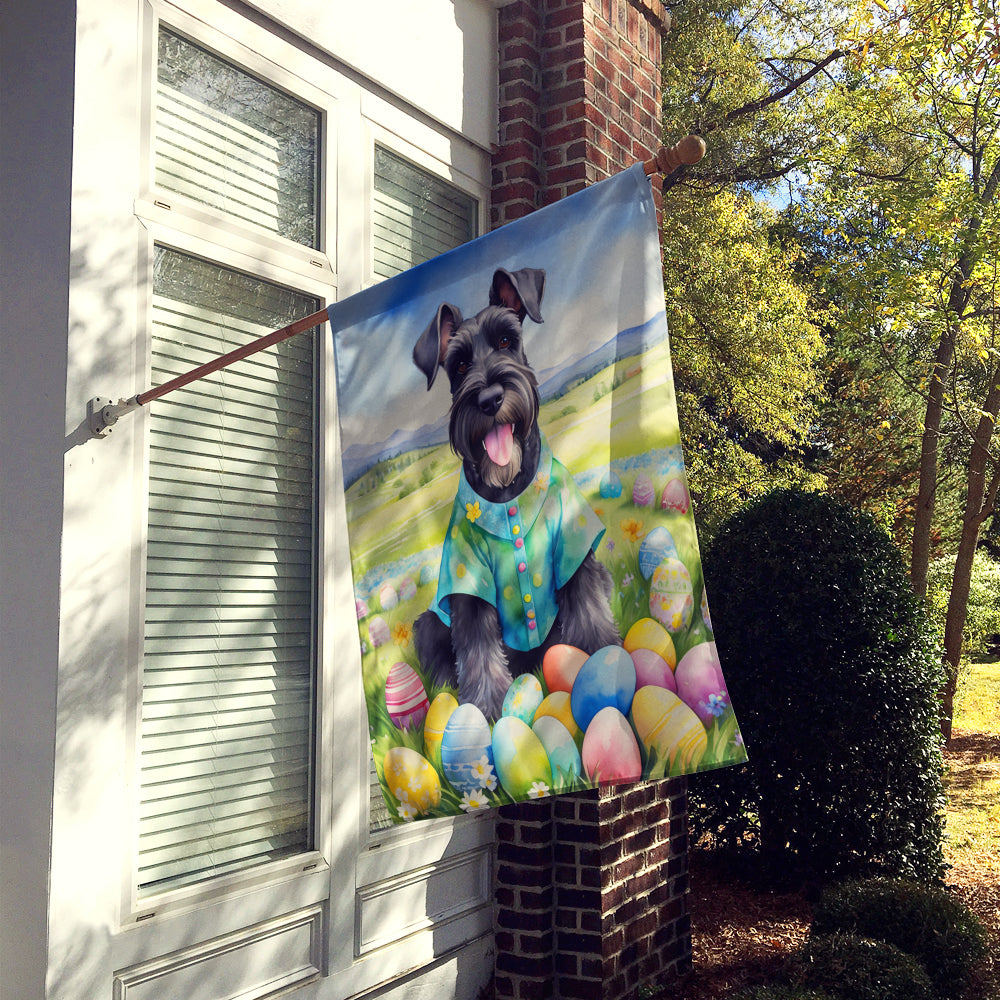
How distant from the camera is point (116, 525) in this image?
2.87 m

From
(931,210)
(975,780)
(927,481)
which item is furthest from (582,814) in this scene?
(927,481)

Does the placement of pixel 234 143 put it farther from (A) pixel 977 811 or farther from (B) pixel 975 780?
(B) pixel 975 780

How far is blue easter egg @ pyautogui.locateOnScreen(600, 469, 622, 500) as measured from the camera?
7.85 ft

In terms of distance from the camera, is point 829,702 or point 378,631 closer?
point 378,631

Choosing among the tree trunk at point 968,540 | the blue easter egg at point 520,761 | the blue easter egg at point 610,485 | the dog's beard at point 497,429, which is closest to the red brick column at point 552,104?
the dog's beard at point 497,429

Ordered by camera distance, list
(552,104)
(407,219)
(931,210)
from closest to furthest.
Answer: (407,219)
(552,104)
(931,210)

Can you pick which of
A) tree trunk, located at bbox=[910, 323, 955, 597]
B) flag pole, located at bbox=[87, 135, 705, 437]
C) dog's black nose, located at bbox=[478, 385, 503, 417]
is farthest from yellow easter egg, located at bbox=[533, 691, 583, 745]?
tree trunk, located at bbox=[910, 323, 955, 597]

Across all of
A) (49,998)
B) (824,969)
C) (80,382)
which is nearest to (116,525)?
(80,382)

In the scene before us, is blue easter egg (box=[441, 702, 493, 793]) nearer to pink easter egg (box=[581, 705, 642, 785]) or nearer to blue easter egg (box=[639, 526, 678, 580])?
pink easter egg (box=[581, 705, 642, 785])

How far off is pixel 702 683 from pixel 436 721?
662 mm

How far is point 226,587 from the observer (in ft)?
10.7

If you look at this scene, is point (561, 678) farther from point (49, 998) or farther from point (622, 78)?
point (622, 78)

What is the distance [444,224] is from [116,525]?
2215 mm

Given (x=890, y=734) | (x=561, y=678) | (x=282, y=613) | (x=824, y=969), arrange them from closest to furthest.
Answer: (x=561, y=678) → (x=282, y=613) → (x=824, y=969) → (x=890, y=734)
